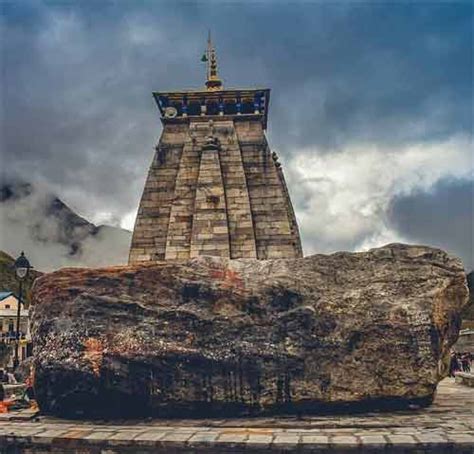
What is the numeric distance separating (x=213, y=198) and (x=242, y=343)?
13732 millimetres

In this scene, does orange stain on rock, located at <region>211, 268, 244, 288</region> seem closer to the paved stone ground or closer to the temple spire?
the paved stone ground

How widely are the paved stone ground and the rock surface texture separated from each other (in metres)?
0.38

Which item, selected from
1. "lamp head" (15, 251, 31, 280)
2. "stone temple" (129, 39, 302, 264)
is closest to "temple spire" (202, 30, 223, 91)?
"stone temple" (129, 39, 302, 264)

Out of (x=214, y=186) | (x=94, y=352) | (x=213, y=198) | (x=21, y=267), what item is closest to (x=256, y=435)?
(x=94, y=352)

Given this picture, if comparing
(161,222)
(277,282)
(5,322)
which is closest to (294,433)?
(277,282)

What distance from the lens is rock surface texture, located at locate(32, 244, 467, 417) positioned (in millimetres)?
9609

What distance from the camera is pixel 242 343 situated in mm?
9734

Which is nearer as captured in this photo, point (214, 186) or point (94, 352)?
point (94, 352)

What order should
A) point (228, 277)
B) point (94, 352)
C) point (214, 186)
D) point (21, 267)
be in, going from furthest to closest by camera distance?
point (214, 186) → point (21, 267) → point (228, 277) → point (94, 352)

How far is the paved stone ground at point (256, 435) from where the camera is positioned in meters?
7.57

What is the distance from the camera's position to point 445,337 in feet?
34.0

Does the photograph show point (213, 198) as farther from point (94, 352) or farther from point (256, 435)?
point (256, 435)

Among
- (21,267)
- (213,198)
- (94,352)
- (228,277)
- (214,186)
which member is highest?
(214,186)

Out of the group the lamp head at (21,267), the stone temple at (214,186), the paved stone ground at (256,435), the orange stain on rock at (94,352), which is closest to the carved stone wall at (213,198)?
the stone temple at (214,186)
